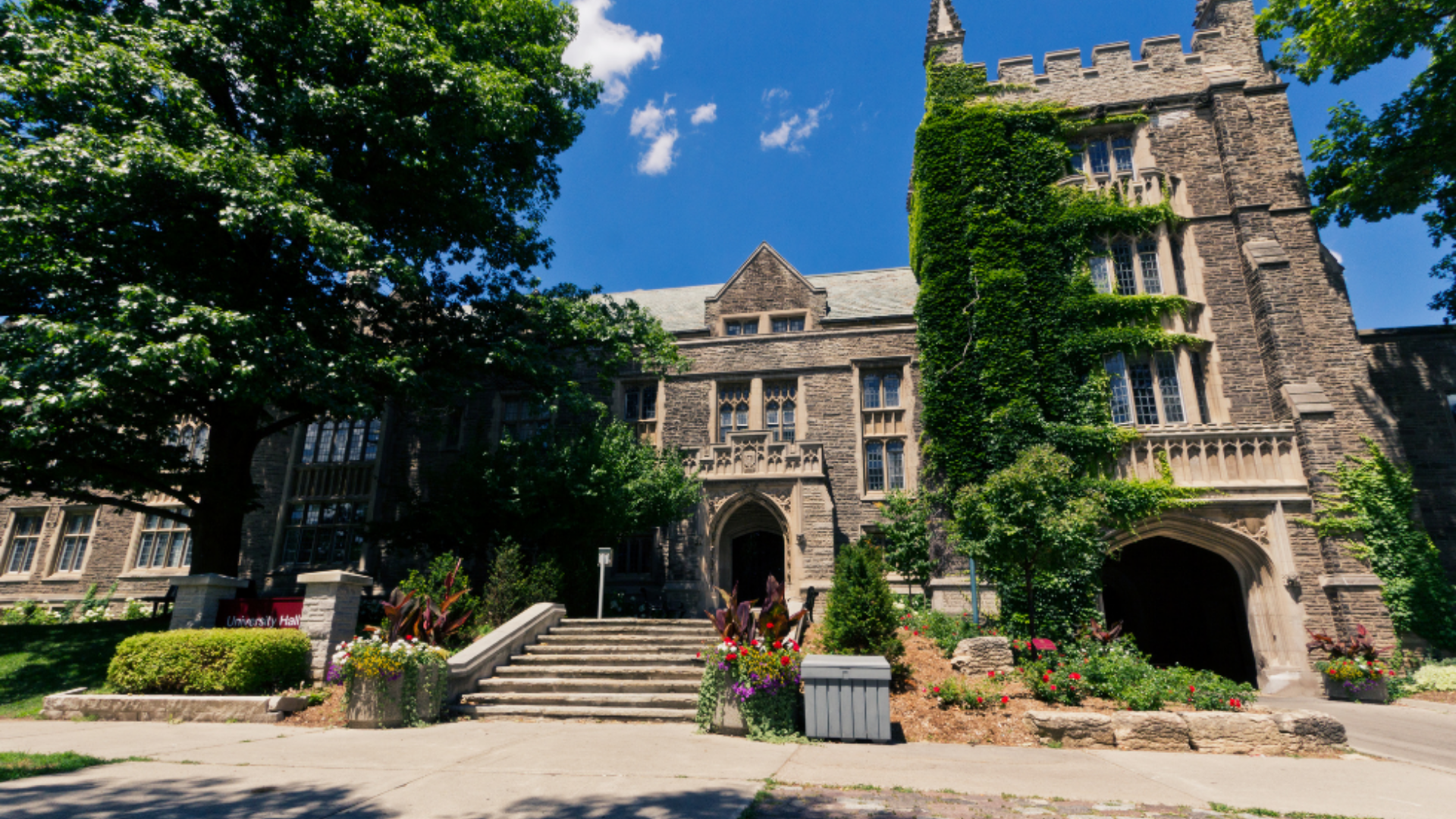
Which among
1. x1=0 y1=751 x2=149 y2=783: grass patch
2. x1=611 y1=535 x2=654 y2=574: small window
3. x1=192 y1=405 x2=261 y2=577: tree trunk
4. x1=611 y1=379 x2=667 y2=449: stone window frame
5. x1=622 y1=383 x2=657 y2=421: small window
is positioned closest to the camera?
x1=0 y1=751 x2=149 y2=783: grass patch

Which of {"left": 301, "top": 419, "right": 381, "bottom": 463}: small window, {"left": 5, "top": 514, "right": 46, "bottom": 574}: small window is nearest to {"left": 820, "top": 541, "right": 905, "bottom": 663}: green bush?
{"left": 301, "top": 419, "right": 381, "bottom": 463}: small window

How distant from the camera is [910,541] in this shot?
1590 cm

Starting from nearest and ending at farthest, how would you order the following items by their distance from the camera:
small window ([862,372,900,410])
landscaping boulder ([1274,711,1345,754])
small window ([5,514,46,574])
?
landscaping boulder ([1274,711,1345,754])
small window ([862,372,900,410])
small window ([5,514,46,574])

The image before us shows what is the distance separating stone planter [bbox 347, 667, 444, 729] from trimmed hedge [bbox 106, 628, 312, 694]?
86.4 inches

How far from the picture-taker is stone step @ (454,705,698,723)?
870 centimetres

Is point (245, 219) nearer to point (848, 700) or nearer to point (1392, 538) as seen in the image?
point (848, 700)

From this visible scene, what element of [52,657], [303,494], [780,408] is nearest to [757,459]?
[780,408]

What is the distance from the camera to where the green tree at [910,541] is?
1582 centimetres

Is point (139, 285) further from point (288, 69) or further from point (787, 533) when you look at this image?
point (787, 533)

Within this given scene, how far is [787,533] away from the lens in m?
16.4

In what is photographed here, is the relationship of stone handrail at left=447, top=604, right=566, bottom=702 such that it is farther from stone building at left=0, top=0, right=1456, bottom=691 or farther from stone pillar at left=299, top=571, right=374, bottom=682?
stone building at left=0, top=0, right=1456, bottom=691

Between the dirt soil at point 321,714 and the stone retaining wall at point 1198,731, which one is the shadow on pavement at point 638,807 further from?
the dirt soil at point 321,714

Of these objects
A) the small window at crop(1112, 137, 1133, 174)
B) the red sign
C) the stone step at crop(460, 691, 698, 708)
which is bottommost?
the stone step at crop(460, 691, 698, 708)

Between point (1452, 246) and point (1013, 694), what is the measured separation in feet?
57.6
